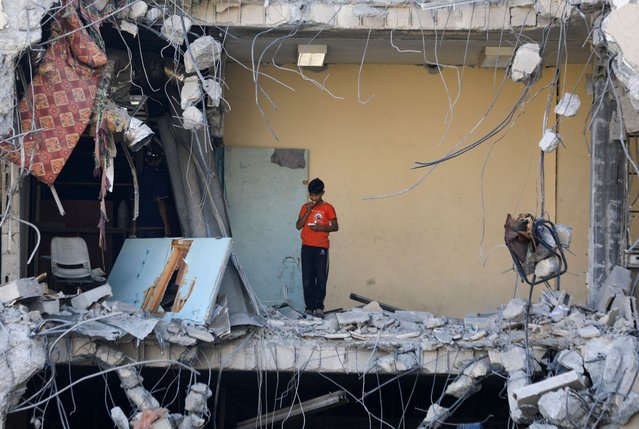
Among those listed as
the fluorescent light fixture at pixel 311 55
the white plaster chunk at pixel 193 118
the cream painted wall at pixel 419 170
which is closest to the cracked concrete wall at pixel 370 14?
the white plaster chunk at pixel 193 118

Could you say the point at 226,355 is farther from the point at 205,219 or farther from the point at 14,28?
the point at 14,28

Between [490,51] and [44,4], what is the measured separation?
5034mm

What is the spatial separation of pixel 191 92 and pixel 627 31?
4075 millimetres

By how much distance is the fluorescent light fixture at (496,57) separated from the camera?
12.6 metres

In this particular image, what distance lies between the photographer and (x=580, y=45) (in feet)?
40.8

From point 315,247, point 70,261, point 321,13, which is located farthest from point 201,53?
point 70,261

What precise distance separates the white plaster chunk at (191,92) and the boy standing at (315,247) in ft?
4.99

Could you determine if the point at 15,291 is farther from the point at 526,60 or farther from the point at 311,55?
the point at 526,60

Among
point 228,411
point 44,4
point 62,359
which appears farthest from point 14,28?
point 228,411

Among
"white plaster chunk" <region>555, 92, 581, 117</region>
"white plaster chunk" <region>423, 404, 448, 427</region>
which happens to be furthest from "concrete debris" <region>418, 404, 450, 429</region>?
"white plaster chunk" <region>555, 92, 581, 117</region>

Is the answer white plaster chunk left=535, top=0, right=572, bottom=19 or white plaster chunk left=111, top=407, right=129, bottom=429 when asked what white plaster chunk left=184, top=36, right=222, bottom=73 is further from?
white plaster chunk left=111, top=407, right=129, bottom=429

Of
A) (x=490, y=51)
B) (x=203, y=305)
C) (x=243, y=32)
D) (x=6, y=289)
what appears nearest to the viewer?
(x=6, y=289)

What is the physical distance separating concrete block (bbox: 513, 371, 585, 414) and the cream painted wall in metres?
3.56

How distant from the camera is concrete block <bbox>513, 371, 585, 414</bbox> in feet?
31.6
